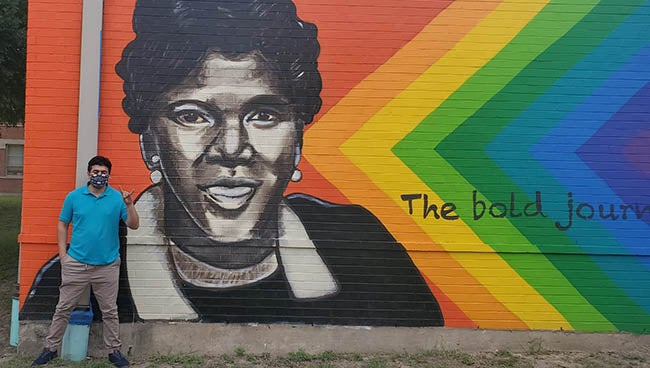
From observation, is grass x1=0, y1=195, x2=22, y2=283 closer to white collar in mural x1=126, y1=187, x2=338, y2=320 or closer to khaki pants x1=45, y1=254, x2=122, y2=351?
khaki pants x1=45, y1=254, x2=122, y2=351

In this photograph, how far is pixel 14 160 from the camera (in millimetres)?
24953

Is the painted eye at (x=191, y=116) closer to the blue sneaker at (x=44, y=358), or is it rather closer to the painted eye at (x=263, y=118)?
the painted eye at (x=263, y=118)

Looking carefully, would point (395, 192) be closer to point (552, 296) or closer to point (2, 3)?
point (552, 296)

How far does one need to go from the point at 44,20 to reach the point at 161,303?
3.13m

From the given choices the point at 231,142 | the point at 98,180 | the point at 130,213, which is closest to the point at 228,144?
the point at 231,142

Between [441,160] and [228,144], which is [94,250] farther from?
[441,160]

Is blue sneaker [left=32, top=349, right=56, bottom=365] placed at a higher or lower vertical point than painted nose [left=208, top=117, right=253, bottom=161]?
lower

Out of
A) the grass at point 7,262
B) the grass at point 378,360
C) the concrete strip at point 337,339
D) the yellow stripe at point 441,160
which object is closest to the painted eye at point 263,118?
the yellow stripe at point 441,160

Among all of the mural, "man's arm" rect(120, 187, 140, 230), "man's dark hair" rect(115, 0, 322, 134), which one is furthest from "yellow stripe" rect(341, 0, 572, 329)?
"man's arm" rect(120, 187, 140, 230)

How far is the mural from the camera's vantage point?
16.5 feet

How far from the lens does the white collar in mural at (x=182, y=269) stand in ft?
16.4

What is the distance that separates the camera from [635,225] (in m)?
5.10

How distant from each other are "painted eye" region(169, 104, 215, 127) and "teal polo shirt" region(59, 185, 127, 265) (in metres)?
1.05

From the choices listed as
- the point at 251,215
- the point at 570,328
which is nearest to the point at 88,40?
the point at 251,215
